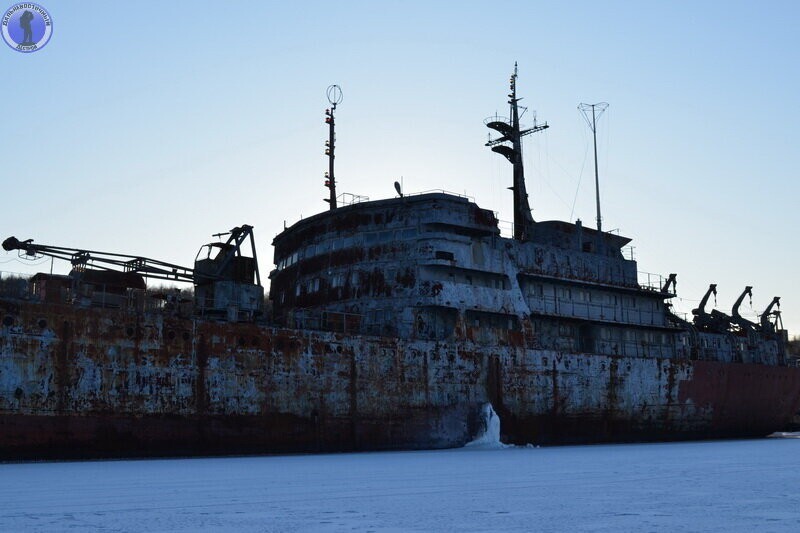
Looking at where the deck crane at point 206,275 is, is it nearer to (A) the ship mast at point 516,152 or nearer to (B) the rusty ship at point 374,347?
(B) the rusty ship at point 374,347

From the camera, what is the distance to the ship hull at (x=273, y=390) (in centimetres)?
2147

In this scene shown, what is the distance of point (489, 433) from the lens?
29797mm

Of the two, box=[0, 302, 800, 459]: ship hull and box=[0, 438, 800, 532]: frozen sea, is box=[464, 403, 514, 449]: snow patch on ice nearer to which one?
box=[0, 302, 800, 459]: ship hull

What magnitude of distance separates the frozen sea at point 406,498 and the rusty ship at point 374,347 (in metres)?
5.07

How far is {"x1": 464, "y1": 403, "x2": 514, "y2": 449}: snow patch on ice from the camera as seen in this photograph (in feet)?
97.3

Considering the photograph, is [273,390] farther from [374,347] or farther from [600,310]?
[600,310]

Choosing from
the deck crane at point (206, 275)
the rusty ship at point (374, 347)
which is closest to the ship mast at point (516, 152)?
the rusty ship at point (374, 347)

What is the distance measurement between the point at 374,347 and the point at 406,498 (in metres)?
16.7

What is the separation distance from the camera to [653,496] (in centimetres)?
1079

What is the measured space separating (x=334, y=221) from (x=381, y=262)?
3.02 m

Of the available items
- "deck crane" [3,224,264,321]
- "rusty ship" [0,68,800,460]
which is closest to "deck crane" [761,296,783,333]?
"rusty ship" [0,68,800,460]

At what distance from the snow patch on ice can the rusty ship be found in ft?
1.80

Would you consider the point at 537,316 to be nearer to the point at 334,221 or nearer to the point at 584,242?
the point at 584,242

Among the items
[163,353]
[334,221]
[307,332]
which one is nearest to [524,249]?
[334,221]
